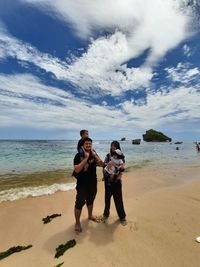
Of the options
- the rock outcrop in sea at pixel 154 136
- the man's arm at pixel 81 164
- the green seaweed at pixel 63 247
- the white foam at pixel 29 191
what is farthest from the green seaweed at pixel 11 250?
the rock outcrop in sea at pixel 154 136

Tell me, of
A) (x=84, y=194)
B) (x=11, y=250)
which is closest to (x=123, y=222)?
(x=84, y=194)

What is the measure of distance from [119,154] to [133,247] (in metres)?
2.02

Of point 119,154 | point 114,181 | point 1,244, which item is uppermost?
point 119,154

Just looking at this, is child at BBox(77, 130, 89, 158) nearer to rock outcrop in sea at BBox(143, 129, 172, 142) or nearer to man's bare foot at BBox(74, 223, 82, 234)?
man's bare foot at BBox(74, 223, 82, 234)

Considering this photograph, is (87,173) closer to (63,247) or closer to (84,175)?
(84,175)

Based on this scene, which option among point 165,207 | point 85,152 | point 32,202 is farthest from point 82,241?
point 32,202

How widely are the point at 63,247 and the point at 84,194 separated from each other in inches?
46.7

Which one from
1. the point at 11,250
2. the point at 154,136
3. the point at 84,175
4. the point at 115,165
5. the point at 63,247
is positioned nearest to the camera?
the point at 63,247

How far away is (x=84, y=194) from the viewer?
5.04 meters

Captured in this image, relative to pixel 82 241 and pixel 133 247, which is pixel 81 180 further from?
pixel 133 247

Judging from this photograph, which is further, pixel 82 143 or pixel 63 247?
pixel 82 143

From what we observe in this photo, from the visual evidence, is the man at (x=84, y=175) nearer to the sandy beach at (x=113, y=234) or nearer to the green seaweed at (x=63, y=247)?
the green seaweed at (x=63, y=247)

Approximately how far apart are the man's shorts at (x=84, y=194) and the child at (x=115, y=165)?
51 cm

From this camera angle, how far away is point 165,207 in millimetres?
6766
